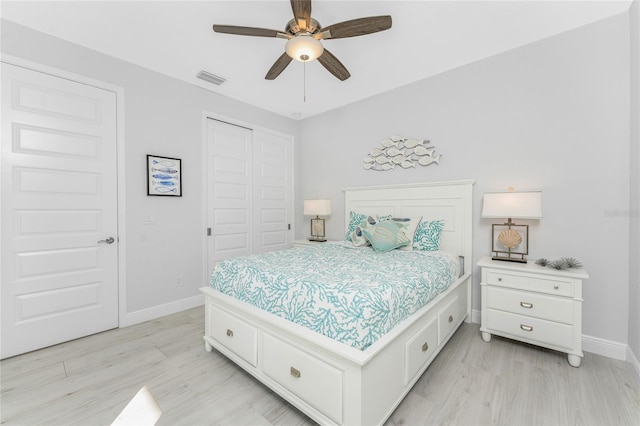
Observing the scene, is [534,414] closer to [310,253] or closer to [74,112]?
[310,253]

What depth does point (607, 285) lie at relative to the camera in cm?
227

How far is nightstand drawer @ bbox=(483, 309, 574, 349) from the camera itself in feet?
6.84

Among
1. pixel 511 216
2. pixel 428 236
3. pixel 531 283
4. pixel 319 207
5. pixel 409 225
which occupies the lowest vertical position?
pixel 531 283

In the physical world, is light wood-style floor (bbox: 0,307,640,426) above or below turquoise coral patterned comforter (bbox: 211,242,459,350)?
below

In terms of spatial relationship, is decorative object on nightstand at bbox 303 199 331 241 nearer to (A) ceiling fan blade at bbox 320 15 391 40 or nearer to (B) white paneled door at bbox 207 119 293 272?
(B) white paneled door at bbox 207 119 293 272

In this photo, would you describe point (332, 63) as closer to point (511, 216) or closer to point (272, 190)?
point (511, 216)

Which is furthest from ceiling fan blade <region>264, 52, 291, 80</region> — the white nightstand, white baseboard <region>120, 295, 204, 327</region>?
white baseboard <region>120, 295, 204, 327</region>

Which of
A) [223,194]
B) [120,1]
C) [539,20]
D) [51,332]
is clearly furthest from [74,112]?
[539,20]

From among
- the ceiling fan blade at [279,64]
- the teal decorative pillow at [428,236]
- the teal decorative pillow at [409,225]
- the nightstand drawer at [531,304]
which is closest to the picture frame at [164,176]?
the ceiling fan blade at [279,64]

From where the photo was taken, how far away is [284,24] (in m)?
2.29

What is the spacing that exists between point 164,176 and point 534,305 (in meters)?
3.71

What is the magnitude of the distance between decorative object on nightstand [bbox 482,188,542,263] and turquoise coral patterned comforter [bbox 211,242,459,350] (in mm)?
504

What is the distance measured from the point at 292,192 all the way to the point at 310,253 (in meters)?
2.04

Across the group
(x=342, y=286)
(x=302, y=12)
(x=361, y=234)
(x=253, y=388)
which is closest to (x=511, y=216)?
(x=361, y=234)
